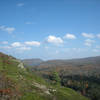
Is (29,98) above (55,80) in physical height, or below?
above

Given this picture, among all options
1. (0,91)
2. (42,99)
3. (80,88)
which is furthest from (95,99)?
(0,91)

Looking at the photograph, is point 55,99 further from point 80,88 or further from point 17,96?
point 80,88

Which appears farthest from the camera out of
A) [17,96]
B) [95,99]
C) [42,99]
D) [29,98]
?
[95,99]

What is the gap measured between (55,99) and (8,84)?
8.94 m

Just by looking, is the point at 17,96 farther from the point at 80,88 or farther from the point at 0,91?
the point at 80,88

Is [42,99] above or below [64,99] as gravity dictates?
above

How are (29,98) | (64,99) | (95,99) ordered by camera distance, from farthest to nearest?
1. (95,99)
2. (64,99)
3. (29,98)

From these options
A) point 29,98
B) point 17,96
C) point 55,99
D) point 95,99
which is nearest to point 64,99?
point 55,99

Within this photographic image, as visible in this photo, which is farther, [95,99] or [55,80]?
[95,99]

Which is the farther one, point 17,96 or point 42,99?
point 42,99

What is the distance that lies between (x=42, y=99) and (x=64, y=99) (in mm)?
6486

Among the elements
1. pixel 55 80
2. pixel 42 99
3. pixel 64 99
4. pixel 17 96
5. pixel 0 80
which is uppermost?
pixel 0 80

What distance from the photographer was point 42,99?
19969mm

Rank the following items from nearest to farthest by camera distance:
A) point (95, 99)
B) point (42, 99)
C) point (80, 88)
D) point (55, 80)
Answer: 1. point (42, 99)
2. point (55, 80)
3. point (95, 99)
4. point (80, 88)
